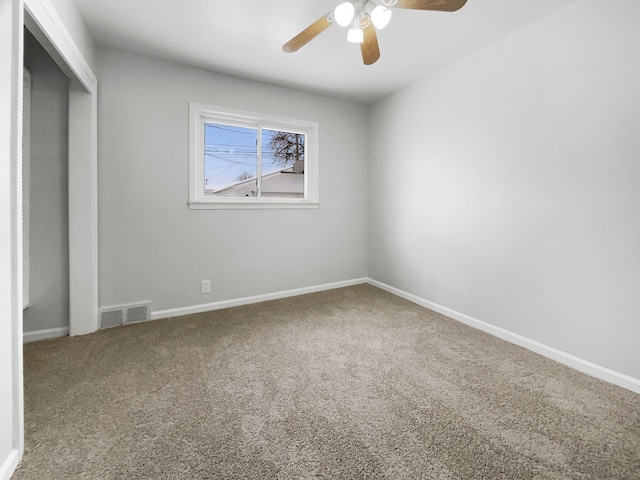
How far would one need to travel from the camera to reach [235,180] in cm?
320

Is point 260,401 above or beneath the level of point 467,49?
beneath

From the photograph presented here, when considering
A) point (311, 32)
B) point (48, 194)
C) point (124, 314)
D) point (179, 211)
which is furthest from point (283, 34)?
point (124, 314)

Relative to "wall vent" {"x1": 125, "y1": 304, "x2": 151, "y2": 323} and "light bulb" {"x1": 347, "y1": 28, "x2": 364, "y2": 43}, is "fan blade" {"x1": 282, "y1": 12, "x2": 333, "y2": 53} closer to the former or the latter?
"light bulb" {"x1": 347, "y1": 28, "x2": 364, "y2": 43}

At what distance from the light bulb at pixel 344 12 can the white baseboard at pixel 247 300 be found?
261 centimetres

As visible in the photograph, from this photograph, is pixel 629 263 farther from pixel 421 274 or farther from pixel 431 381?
pixel 421 274

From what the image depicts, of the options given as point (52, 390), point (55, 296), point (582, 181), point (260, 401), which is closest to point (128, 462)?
point (260, 401)

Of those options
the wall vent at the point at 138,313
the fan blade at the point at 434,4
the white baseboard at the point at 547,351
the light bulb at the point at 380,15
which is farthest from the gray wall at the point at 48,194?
the white baseboard at the point at 547,351

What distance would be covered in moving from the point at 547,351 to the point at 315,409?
69.5 inches

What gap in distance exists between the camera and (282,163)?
137 inches

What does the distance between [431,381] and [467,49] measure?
2.64m

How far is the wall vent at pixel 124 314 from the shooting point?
8.27 ft
